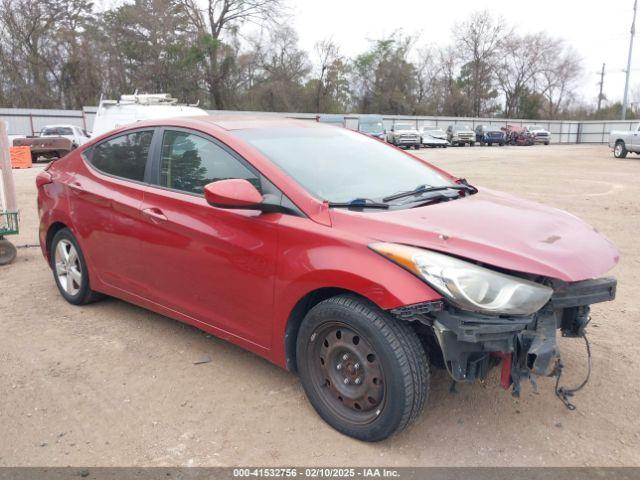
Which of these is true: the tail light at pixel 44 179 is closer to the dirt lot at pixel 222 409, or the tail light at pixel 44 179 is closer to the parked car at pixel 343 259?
the parked car at pixel 343 259

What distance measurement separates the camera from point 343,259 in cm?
272

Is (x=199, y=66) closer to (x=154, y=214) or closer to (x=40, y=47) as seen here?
(x=40, y=47)

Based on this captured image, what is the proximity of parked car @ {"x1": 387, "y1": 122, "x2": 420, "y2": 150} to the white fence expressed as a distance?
9.37 ft

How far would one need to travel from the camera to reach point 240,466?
2.64 metres

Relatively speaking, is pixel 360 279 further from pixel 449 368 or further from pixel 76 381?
pixel 76 381

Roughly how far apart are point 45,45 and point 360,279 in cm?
4458

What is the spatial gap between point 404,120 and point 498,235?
161ft

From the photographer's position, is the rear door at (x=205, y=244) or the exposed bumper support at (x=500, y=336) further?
the rear door at (x=205, y=244)

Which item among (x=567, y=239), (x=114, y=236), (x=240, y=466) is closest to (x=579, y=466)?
(x=567, y=239)

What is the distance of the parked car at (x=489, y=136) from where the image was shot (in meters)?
45.5

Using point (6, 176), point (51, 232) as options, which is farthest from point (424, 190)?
point (6, 176)

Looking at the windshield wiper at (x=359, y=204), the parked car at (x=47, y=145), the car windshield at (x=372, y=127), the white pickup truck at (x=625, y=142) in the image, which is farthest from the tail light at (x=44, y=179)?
the car windshield at (x=372, y=127)

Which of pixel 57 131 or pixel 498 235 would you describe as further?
pixel 57 131

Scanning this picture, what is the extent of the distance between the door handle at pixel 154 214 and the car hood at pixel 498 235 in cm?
132
